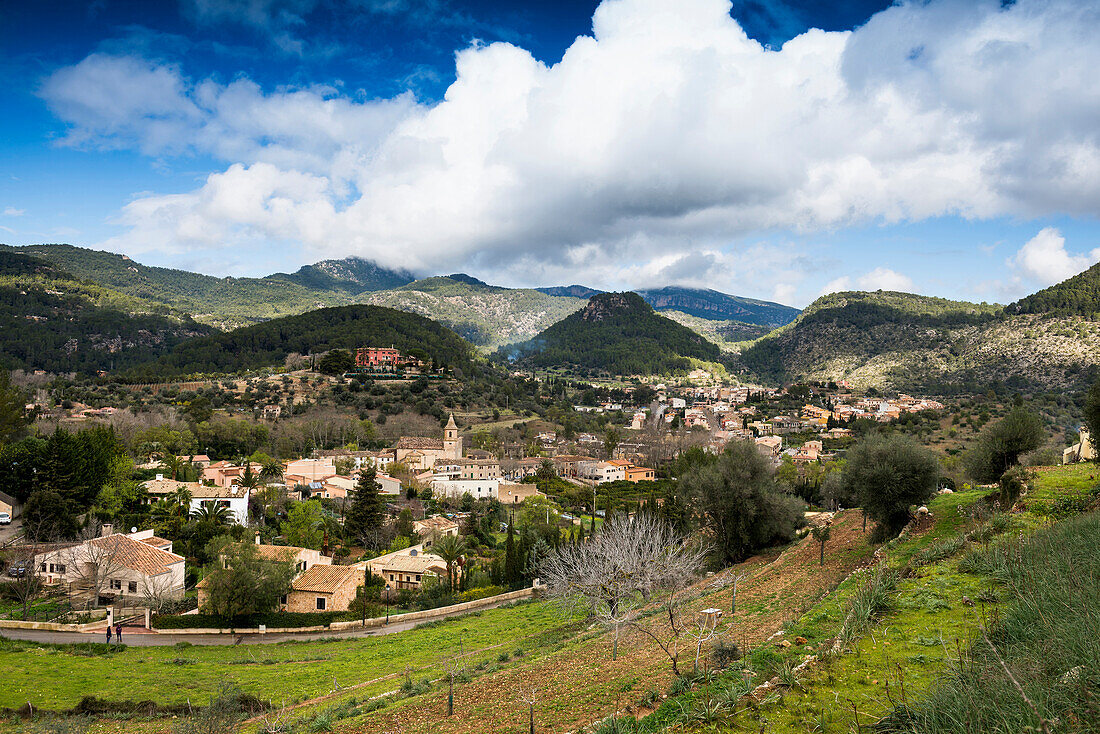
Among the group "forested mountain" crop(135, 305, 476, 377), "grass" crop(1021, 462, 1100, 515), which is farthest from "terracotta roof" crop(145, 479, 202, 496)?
"forested mountain" crop(135, 305, 476, 377)

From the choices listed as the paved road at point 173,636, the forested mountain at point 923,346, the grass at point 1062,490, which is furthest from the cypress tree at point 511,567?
the forested mountain at point 923,346

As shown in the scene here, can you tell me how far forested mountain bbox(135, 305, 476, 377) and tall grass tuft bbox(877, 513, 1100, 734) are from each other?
331 ft

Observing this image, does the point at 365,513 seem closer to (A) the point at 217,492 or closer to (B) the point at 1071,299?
(A) the point at 217,492

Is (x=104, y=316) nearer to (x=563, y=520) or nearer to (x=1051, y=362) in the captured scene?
(x=563, y=520)

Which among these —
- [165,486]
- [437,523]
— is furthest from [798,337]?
[165,486]

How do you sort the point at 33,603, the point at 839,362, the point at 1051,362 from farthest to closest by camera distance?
the point at 839,362 < the point at 1051,362 < the point at 33,603

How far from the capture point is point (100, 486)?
32656 millimetres

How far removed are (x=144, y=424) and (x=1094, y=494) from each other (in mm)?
65068

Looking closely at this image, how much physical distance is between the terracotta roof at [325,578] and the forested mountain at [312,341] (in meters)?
75.3

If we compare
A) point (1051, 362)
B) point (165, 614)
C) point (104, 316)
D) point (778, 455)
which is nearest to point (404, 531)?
point (165, 614)

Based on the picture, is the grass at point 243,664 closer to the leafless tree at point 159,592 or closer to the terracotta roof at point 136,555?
the leafless tree at point 159,592

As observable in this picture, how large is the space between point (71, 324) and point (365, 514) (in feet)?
367

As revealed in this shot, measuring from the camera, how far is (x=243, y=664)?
1875 centimetres

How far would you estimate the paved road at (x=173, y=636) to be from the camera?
19734mm
